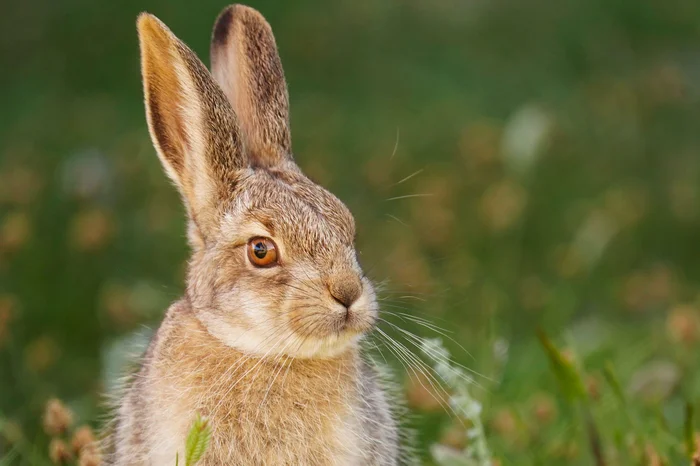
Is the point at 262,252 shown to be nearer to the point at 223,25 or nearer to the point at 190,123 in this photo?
the point at 190,123

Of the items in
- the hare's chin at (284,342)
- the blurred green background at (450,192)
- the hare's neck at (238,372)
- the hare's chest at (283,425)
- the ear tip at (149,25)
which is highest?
the ear tip at (149,25)

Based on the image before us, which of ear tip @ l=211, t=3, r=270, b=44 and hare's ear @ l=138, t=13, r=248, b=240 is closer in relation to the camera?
hare's ear @ l=138, t=13, r=248, b=240

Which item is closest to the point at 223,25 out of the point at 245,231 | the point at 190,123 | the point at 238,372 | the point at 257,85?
the point at 257,85

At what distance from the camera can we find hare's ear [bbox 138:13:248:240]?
11.5 ft

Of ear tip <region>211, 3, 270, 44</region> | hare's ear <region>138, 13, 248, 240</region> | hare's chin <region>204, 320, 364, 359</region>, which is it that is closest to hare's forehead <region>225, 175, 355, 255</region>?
hare's ear <region>138, 13, 248, 240</region>

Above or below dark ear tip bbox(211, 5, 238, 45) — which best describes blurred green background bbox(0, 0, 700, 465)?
below

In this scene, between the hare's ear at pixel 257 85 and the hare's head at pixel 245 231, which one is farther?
the hare's ear at pixel 257 85

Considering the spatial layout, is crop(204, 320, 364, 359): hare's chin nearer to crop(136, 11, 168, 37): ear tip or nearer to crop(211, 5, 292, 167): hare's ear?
crop(211, 5, 292, 167): hare's ear

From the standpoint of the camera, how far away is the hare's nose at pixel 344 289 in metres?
3.35

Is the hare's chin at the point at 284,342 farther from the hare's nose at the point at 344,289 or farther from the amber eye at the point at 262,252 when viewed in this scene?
the amber eye at the point at 262,252

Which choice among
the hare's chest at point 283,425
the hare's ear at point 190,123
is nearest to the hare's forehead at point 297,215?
the hare's ear at point 190,123

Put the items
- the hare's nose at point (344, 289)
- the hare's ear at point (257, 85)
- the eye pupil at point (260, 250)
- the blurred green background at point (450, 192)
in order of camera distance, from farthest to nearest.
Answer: the blurred green background at point (450, 192), the hare's ear at point (257, 85), the eye pupil at point (260, 250), the hare's nose at point (344, 289)

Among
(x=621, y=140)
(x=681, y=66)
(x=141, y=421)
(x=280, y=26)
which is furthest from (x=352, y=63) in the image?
(x=141, y=421)

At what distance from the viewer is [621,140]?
822 centimetres
